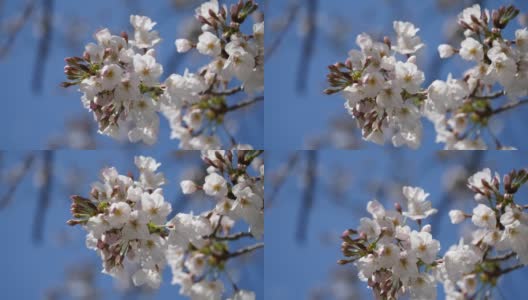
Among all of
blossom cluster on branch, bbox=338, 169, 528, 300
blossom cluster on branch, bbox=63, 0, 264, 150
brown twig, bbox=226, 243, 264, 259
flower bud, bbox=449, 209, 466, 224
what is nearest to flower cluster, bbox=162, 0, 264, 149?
blossom cluster on branch, bbox=63, 0, 264, 150

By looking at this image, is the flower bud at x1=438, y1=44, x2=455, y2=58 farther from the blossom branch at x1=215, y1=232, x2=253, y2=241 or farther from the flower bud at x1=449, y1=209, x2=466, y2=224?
the blossom branch at x1=215, y1=232, x2=253, y2=241

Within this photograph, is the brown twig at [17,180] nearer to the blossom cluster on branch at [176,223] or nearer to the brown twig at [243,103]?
the blossom cluster on branch at [176,223]

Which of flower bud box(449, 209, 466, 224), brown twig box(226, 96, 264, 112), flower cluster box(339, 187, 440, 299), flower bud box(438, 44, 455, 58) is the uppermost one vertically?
flower bud box(438, 44, 455, 58)

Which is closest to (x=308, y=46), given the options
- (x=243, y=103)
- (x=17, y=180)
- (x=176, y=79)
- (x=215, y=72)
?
(x=243, y=103)

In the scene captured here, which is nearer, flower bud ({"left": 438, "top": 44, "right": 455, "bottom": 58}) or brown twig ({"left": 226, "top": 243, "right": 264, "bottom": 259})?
flower bud ({"left": 438, "top": 44, "right": 455, "bottom": 58})

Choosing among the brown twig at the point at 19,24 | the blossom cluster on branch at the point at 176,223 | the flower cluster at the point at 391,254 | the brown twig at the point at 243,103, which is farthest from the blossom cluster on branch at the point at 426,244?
the brown twig at the point at 19,24
